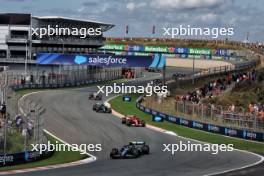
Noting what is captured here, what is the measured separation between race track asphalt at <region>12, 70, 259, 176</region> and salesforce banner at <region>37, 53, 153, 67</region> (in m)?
4.31

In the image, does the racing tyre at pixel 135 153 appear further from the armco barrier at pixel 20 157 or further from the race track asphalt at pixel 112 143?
the armco barrier at pixel 20 157

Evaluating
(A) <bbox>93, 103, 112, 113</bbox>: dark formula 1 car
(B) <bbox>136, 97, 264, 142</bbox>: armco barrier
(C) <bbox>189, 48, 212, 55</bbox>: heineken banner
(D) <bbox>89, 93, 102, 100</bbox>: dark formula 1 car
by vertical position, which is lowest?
(B) <bbox>136, 97, 264, 142</bbox>: armco barrier

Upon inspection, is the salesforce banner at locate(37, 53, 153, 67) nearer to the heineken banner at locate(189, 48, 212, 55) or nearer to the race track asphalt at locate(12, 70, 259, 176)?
the race track asphalt at locate(12, 70, 259, 176)

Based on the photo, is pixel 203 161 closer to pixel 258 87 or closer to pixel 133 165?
pixel 133 165

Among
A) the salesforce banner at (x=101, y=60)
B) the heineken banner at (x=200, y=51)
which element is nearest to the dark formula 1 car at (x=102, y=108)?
the salesforce banner at (x=101, y=60)

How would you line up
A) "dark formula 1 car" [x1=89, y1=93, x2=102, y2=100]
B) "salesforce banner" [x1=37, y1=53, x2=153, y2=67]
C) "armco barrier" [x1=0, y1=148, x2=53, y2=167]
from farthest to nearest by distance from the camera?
"salesforce banner" [x1=37, y1=53, x2=153, y2=67], "dark formula 1 car" [x1=89, y1=93, x2=102, y2=100], "armco barrier" [x1=0, y1=148, x2=53, y2=167]

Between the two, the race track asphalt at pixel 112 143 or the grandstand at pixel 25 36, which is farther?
the grandstand at pixel 25 36

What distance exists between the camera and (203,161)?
1248 inches

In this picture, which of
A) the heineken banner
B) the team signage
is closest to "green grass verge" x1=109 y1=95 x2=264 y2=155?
the team signage

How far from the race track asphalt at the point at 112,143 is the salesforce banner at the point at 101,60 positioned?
14.1 feet

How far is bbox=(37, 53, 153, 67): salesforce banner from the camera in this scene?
64.9m

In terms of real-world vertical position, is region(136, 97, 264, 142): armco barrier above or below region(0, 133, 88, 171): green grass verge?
above

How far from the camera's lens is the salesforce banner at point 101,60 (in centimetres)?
6488

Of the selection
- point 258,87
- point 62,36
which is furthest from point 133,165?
point 62,36
